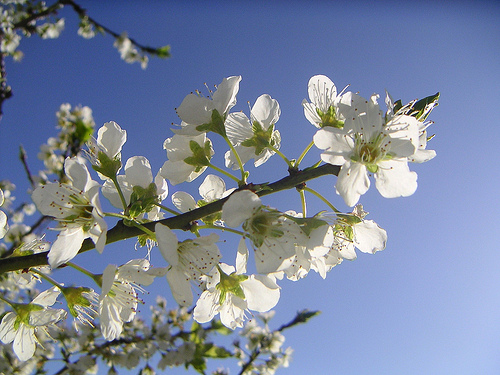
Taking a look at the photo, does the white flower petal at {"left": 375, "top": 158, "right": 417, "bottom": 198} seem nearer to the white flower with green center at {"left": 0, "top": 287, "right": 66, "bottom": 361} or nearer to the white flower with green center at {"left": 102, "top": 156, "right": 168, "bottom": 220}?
the white flower with green center at {"left": 102, "top": 156, "right": 168, "bottom": 220}

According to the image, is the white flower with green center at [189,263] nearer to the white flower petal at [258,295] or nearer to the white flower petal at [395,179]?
the white flower petal at [258,295]

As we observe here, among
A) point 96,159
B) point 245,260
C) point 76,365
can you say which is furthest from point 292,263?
point 76,365

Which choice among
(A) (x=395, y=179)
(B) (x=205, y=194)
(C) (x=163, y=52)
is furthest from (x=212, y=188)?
(C) (x=163, y=52)

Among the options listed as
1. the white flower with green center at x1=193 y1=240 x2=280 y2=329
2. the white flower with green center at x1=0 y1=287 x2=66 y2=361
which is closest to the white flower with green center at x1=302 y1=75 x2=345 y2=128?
the white flower with green center at x1=193 y1=240 x2=280 y2=329

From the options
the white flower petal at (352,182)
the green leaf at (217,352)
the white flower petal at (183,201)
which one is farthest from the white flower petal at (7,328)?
the green leaf at (217,352)

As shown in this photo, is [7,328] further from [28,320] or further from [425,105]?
[425,105]

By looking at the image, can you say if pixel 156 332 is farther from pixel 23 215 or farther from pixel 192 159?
pixel 23 215
